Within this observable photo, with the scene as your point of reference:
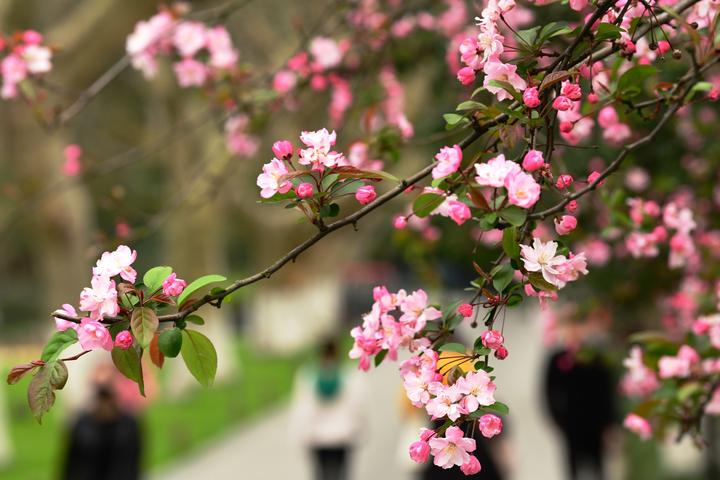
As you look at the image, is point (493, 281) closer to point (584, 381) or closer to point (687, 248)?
point (687, 248)

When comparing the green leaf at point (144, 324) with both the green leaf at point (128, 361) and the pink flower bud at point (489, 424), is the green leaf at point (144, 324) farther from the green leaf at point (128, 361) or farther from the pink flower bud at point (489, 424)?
the pink flower bud at point (489, 424)

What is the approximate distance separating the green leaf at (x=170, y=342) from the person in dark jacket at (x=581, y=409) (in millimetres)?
5695

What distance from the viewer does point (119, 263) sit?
70.7 inches

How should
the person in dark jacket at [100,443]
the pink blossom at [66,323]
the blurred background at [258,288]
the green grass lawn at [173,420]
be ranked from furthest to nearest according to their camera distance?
1. the green grass lawn at [173,420]
2. the person in dark jacket at [100,443]
3. the blurred background at [258,288]
4. the pink blossom at [66,323]

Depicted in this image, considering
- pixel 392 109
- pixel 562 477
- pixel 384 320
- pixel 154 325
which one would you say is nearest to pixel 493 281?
pixel 384 320

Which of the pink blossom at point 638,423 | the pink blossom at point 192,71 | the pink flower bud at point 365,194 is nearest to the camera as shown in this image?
the pink flower bud at point 365,194

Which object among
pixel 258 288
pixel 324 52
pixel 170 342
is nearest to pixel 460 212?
pixel 170 342

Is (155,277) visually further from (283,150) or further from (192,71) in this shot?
(192,71)

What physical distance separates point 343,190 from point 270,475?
8987 mm

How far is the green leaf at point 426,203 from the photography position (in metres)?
1.80

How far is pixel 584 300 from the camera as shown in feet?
16.3

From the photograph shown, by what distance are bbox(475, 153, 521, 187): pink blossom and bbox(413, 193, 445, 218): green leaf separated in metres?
0.13

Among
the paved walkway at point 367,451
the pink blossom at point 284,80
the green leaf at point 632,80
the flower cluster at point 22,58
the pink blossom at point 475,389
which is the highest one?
the paved walkway at point 367,451

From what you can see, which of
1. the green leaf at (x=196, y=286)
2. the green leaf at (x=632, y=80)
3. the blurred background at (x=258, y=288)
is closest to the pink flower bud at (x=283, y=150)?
the green leaf at (x=196, y=286)
